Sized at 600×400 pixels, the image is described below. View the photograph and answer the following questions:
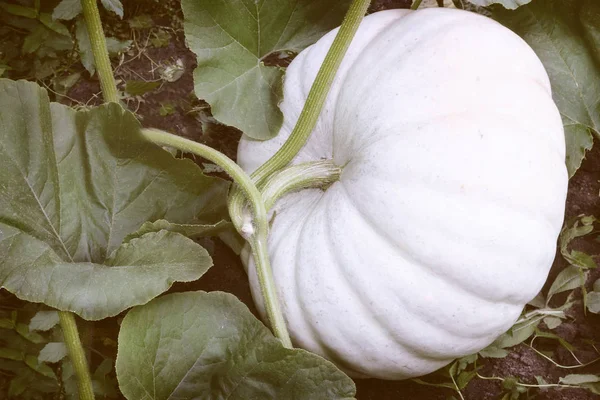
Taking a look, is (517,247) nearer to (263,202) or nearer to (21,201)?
(263,202)

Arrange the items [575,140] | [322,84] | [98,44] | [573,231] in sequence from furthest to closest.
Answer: [573,231] → [575,140] → [98,44] → [322,84]

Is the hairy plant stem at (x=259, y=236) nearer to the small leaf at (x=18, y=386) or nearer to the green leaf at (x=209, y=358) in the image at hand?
the green leaf at (x=209, y=358)

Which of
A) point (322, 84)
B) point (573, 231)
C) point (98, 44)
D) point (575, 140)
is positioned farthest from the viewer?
point (573, 231)

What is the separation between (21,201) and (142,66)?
0.60 metres

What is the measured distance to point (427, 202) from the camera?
3.14ft

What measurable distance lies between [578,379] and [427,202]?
60 centimetres

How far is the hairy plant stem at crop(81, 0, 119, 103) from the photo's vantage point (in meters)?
1.13

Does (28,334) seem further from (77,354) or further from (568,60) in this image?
(568,60)

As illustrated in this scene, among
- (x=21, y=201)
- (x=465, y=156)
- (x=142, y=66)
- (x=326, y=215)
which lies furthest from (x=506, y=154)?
(x=142, y=66)

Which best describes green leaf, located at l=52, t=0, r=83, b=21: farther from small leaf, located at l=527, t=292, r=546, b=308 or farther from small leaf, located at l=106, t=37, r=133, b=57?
small leaf, located at l=527, t=292, r=546, b=308

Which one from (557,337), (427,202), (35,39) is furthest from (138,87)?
(557,337)

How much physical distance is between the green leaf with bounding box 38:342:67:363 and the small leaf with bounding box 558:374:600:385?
0.94 m

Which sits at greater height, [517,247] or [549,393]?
[517,247]

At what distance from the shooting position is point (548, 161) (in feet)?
3.28
